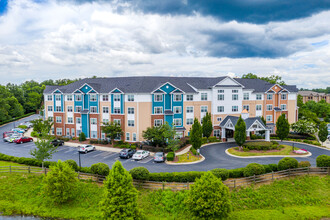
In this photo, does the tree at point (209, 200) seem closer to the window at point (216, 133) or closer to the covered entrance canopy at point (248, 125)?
the covered entrance canopy at point (248, 125)

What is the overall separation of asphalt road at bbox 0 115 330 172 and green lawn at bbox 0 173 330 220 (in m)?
7.27

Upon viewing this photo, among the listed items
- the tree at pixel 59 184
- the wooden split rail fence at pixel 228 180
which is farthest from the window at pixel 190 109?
the tree at pixel 59 184

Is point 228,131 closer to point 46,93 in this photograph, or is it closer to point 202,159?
point 202,159

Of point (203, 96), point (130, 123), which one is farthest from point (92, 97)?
point (203, 96)

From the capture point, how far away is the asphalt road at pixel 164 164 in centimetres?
3058

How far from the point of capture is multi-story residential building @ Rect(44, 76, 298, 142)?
4528 cm

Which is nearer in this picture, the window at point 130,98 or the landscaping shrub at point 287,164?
the landscaping shrub at point 287,164

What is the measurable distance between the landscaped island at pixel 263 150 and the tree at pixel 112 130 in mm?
20988

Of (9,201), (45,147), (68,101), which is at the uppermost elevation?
(68,101)

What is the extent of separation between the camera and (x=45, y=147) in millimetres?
27375

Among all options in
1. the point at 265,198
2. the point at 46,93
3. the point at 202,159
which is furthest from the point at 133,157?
the point at 46,93

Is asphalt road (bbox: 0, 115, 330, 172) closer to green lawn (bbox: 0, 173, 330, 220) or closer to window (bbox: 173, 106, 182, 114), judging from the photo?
green lawn (bbox: 0, 173, 330, 220)

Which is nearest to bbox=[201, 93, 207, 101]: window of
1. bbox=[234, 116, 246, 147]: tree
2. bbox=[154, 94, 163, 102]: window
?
bbox=[154, 94, 163, 102]: window

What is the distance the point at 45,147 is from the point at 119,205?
15.3 m
